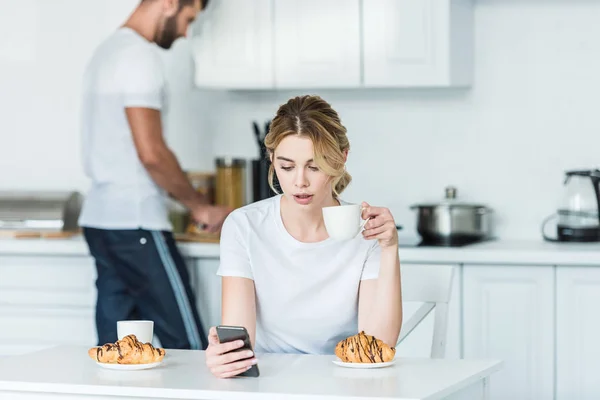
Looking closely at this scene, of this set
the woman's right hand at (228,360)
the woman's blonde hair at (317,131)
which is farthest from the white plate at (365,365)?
the woman's blonde hair at (317,131)

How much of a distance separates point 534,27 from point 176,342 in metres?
1.68

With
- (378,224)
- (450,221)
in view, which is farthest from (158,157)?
(378,224)

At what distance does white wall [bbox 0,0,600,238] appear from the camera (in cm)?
355

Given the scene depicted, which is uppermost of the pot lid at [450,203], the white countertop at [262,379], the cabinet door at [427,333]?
the pot lid at [450,203]

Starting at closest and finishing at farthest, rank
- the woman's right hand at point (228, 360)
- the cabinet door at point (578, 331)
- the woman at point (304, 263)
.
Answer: the woman's right hand at point (228, 360)
the woman at point (304, 263)
the cabinet door at point (578, 331)

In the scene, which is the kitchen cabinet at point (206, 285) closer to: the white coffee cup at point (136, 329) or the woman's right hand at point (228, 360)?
the white coffee cup at point (136, 329)

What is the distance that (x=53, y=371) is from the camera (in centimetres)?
175

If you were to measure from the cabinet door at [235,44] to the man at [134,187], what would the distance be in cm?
24

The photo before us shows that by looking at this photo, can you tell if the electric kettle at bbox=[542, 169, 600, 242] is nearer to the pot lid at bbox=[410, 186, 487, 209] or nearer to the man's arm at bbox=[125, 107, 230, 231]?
the pot lid at bbox=[410, 186, 487, 209]

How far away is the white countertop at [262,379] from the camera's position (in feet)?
5.11

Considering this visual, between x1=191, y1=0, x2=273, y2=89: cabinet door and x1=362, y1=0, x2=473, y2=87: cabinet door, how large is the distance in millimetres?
363

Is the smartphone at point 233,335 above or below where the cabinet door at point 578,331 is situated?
above

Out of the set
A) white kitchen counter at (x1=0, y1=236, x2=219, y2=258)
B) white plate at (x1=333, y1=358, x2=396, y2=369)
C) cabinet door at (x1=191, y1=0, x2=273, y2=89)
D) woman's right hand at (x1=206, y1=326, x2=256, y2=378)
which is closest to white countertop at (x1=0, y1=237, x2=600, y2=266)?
white kitchen counter at (x1=0, y1=236, x2=219, y2=258)

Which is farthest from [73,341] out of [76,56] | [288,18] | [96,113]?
[288,18]
